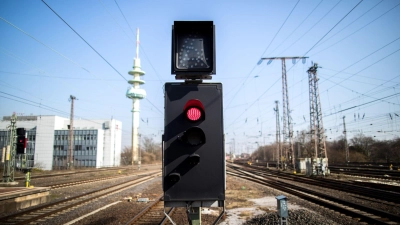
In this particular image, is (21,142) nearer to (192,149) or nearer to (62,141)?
(192,149)

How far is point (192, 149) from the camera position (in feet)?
11.0

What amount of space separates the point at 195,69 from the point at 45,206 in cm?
1150

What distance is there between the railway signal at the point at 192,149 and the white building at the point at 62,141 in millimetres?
80525

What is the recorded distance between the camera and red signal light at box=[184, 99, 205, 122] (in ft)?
11.2

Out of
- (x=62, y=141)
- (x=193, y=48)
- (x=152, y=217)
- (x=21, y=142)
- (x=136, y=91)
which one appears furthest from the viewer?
(x=136, y=91)

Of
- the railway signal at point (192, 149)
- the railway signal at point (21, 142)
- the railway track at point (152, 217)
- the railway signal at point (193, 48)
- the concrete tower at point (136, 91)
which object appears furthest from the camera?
the concrete tower at point (136, 91)

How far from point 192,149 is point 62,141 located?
8869 cm

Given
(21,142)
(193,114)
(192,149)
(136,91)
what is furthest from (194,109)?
(136,91)

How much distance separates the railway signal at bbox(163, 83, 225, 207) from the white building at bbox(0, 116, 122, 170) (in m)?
80.5

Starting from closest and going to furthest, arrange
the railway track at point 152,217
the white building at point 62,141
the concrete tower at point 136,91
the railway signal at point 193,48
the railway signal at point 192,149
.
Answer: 1. the railway signal at point 192,149
2. the railway signal at point 193,48
3. the railway track at point 152,217
4. the white building at point 62,141
5. the concrete tower at point 136,91

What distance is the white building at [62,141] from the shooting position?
3115 inches

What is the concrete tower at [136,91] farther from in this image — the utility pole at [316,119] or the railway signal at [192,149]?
the railway signal at [192,149]

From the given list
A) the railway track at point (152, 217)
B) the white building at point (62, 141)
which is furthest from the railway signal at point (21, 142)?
the white building at point (62, 141)

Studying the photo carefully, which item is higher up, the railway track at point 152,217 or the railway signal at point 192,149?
→ the railway signal at point 192,149
